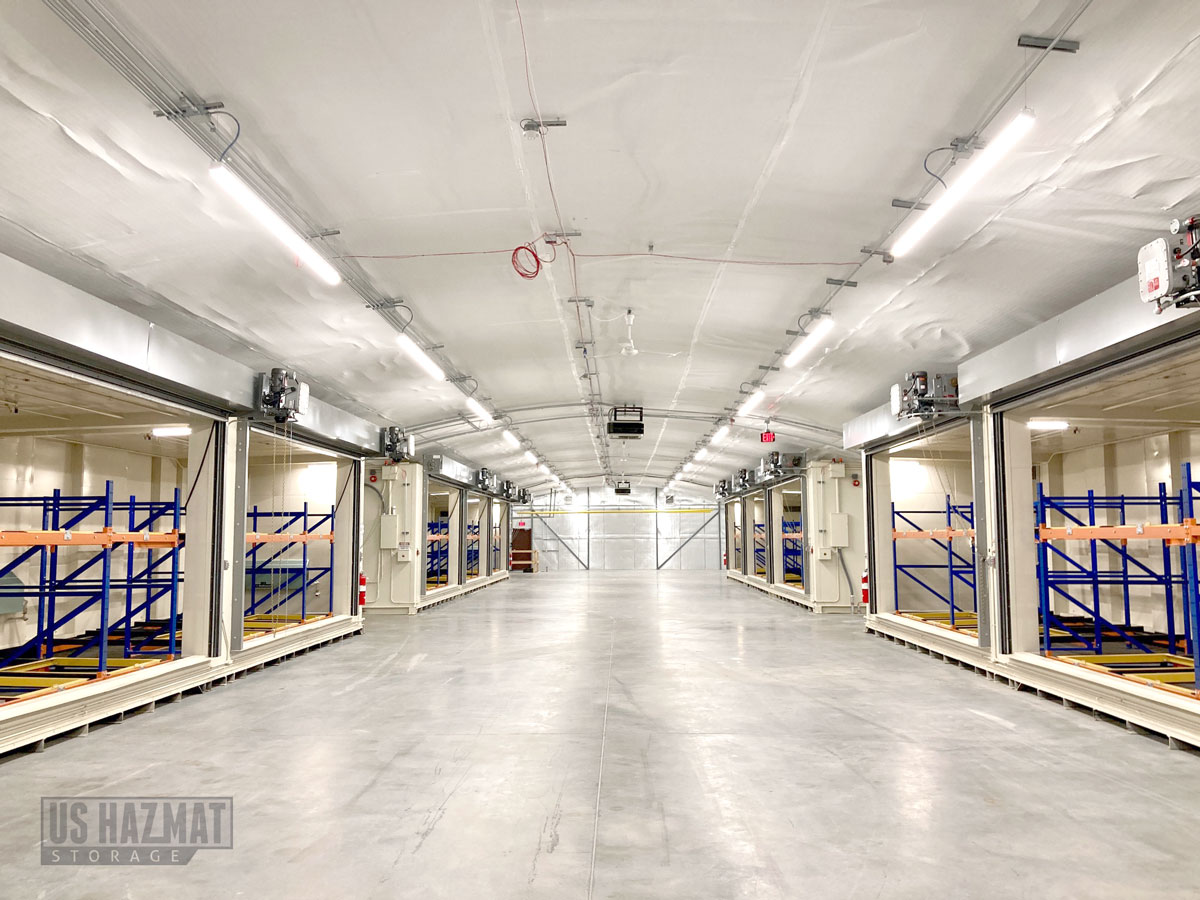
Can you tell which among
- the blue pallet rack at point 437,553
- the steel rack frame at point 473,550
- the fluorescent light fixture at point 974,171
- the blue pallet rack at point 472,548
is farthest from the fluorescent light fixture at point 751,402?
the blue pallet rack at point 472,548

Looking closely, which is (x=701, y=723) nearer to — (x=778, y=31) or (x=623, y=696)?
(x=623, y=696)

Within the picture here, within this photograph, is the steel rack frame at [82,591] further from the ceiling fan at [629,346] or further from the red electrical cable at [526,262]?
the ceiling fan at [629,346]

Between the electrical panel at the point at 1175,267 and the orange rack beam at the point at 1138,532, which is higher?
the electrical panel at the point at 1175,267

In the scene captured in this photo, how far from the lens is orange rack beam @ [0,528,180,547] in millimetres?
6727

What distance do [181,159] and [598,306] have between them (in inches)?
224

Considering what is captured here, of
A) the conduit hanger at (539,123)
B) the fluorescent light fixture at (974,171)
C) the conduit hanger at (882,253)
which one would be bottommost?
the fluorescent light fixture at (974,171)

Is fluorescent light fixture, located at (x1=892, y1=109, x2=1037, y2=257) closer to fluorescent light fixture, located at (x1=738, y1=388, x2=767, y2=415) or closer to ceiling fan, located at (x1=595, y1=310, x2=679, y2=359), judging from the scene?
ceiling fan, located at (x1=595, y1=310, x2=679, y2=359)

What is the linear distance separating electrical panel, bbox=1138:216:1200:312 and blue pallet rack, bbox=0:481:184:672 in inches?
368

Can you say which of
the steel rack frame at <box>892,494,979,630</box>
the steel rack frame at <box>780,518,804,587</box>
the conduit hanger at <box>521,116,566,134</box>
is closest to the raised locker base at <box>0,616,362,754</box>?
the conduit hanger at <box>521,116,566,134</box>

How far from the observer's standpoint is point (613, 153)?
642 cm

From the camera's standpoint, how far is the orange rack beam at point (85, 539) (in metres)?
6.73

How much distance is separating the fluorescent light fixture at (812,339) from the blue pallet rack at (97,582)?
773 cm

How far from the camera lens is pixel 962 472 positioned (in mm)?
17281

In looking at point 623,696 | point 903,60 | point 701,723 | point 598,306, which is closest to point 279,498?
point 598,306
